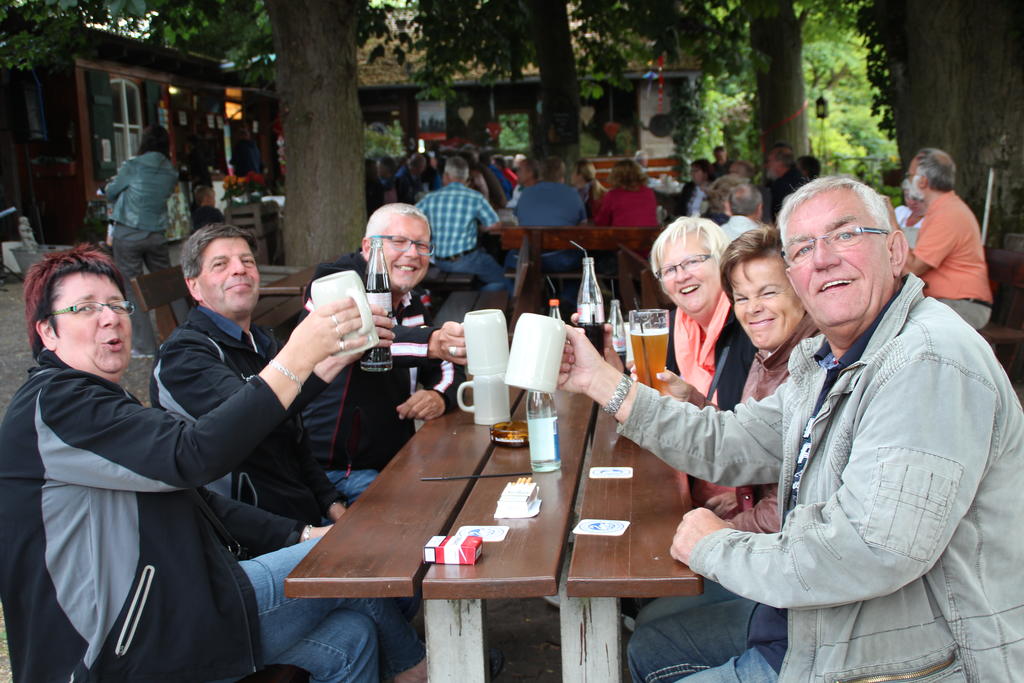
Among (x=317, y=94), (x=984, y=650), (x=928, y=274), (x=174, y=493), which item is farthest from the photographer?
(x=317, y=94)

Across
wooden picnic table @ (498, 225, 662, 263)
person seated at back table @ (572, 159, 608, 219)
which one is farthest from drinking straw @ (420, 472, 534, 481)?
person seated at back table @ (572, 159, 608, 219)

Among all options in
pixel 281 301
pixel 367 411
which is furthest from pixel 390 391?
pixel 281 301

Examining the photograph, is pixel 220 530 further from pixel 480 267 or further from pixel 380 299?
pixel 480 267

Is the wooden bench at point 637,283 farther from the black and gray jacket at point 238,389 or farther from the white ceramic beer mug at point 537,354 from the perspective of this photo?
the white ceramic beer mug at point 537,354

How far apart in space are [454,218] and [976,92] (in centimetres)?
411

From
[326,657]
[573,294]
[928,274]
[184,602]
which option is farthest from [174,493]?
[573,294]

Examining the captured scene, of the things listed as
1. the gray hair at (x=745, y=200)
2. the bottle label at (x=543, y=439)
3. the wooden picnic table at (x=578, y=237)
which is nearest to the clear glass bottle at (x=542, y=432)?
the bottle label at (x=543, y=439)

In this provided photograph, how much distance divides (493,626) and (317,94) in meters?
4.57

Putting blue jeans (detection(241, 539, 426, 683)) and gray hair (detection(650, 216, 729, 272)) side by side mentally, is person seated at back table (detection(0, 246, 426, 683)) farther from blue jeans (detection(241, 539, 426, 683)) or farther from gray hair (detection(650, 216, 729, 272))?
gray hair (detection(650, 216, 729, 272))

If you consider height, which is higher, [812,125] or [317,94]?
[812,125]

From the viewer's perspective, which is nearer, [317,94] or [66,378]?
[66,378]

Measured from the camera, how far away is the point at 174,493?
201 cm

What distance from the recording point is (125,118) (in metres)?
15.6

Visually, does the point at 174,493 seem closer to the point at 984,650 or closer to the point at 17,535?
the point at 17,535
